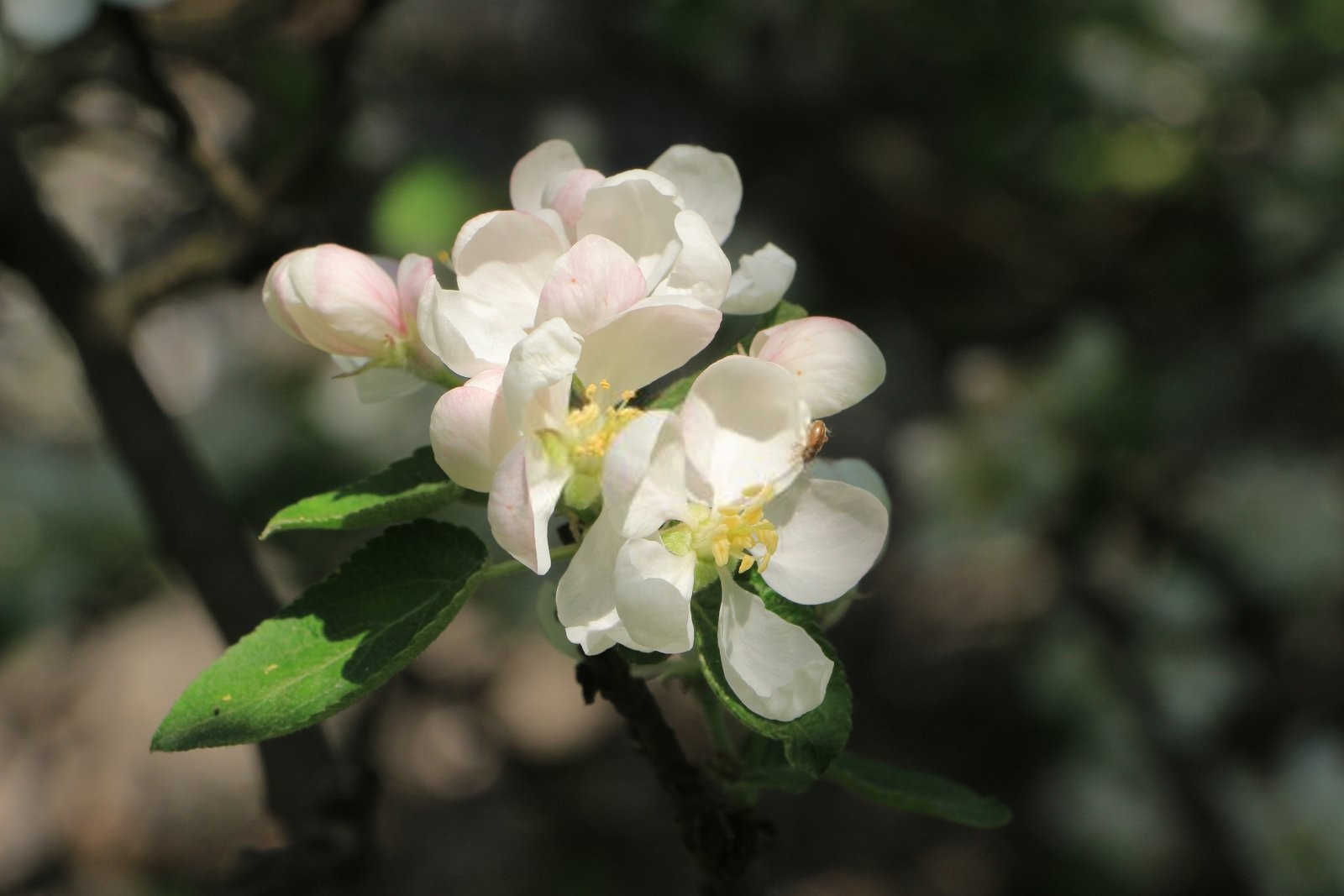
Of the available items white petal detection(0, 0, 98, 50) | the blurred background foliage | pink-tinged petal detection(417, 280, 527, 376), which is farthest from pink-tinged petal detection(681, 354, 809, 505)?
the blurred background foliage

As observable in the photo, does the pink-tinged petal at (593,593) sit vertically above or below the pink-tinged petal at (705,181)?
below

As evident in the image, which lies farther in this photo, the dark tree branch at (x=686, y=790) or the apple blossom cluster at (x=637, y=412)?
the dark tree branch at (x=686, y=790)

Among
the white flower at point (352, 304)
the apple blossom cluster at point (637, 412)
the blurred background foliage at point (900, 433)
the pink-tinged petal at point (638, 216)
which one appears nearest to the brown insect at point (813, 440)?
the apple blossom cluster at point (637, 412)

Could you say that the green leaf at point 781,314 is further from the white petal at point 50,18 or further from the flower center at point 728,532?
the white petal at point 50,18

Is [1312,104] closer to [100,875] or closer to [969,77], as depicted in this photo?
[969,77]

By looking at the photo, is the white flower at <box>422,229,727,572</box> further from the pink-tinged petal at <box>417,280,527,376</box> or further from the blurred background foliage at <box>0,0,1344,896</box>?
the blurred background foliage at <box>0,0,1344,896</box>

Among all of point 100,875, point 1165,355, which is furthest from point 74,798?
point 1165,355
